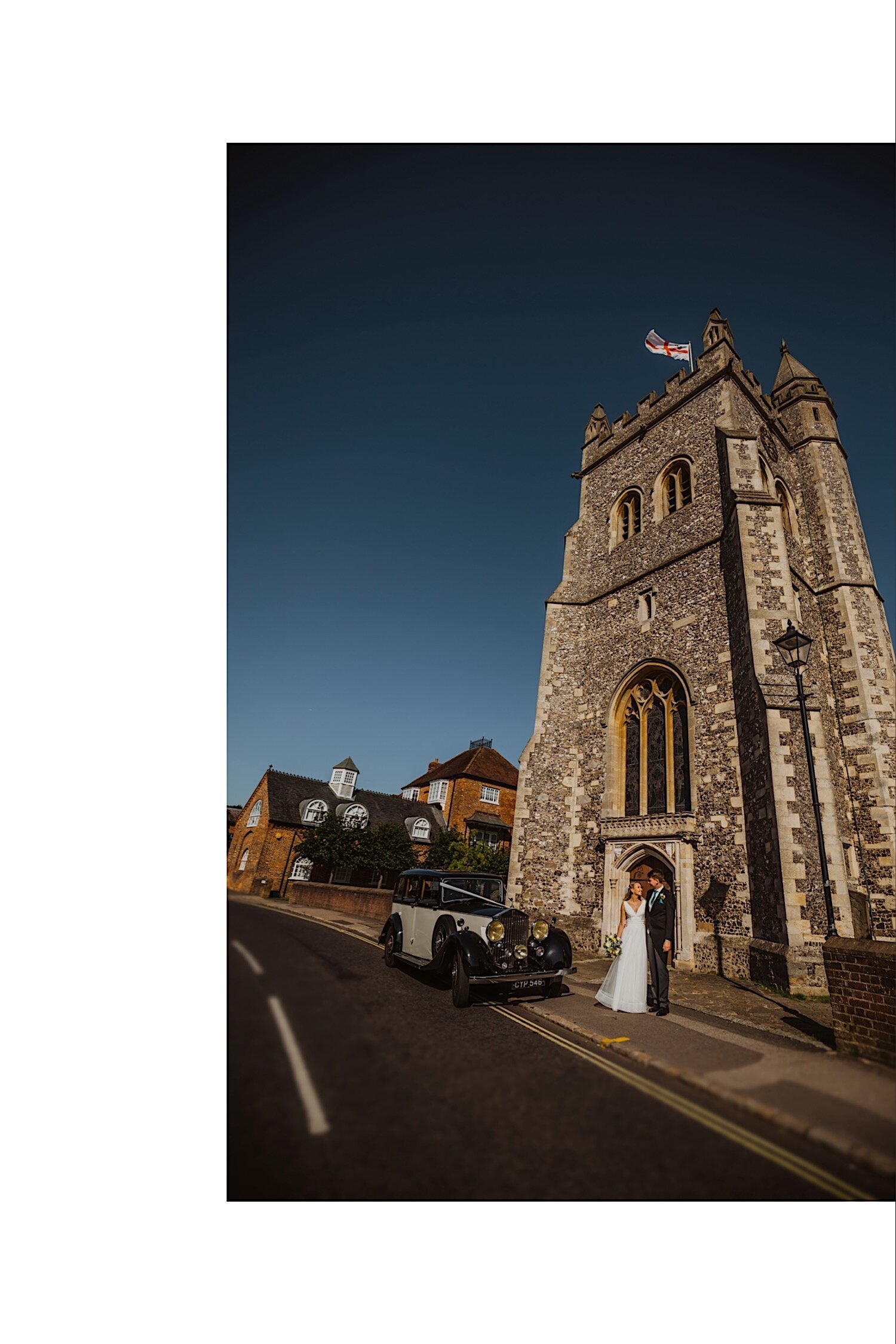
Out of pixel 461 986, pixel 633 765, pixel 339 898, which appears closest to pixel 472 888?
pixel 461 986

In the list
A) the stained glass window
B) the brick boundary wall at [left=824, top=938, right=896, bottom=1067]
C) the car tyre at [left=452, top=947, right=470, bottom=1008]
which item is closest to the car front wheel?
the car tyre at [left=452, top=947, right=470, bottom=1008]

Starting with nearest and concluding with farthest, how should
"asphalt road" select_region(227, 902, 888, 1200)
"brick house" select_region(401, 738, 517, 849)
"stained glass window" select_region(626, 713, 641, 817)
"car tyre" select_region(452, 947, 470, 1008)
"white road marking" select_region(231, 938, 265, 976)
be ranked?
1. "asphalt road" select_region(227, 902, 888, 1200)
2. "white road marking" select_region(231, 938, 265, 976)
3. "car tyre" select_region(452, 947, 470, 1008)
4. "stained glass window" select_region(626, 713, 641, 817)
5. "brick house" select_region(401, 738, 517, 849)

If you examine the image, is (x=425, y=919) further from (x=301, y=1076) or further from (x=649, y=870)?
(x=649, y=870)

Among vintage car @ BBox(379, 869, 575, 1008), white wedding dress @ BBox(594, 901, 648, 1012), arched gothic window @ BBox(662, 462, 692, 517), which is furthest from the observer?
arched gothic window @ BBox(662, 462, 692, 517)

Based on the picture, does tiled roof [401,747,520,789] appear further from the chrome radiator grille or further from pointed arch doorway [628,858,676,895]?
the chrome radiator grille

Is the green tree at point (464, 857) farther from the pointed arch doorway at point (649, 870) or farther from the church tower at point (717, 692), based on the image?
the pointed arch doorway at point (649, 870)

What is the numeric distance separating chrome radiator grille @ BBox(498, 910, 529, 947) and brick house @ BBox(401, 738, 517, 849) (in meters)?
23.6

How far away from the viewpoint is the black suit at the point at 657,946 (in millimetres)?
6707

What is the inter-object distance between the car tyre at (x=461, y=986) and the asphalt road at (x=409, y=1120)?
256 centimetres

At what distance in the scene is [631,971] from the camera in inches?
269

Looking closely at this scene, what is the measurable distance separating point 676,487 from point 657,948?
1489 centimetres

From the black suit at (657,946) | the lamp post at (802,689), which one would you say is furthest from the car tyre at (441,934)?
the lamp post at (802,689)

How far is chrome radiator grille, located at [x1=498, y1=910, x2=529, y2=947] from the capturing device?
22.0 ft
